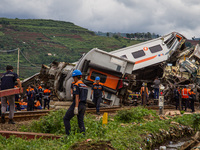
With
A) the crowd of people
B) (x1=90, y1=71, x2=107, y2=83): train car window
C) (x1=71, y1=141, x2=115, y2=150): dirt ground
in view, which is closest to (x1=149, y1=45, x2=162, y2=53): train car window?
(x1=90, y1=71, x2=107, y2=83): train car window

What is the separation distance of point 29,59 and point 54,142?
230 feet

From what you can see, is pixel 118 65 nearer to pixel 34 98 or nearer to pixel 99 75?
pixel 99 75

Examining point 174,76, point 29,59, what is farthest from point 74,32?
point 174,76

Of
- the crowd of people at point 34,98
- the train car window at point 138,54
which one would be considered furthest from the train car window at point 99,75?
the train car window at point 138,54

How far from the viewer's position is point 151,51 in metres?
20.1

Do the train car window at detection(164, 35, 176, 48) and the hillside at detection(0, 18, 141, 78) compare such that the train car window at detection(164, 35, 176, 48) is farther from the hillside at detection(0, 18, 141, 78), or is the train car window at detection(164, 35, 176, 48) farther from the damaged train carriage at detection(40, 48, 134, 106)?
the hillside at detection(0, 18, 141, 78)

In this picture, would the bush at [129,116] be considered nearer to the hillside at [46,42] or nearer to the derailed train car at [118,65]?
the derailed train car at [118,65]

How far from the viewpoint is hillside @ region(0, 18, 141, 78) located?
250 feet

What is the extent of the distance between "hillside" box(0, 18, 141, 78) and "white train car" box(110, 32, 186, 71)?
42799mm

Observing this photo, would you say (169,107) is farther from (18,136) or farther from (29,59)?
(29,59)

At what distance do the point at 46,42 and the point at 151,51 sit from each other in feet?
264

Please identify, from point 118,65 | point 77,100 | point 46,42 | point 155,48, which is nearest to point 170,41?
point 155,48

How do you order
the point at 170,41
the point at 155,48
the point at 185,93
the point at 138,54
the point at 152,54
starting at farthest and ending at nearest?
the point at 170,41 < the point at 155,48 < the point at 152,54 < the point at 138,54 < the point at 185,93

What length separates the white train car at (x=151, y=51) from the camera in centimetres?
1959
